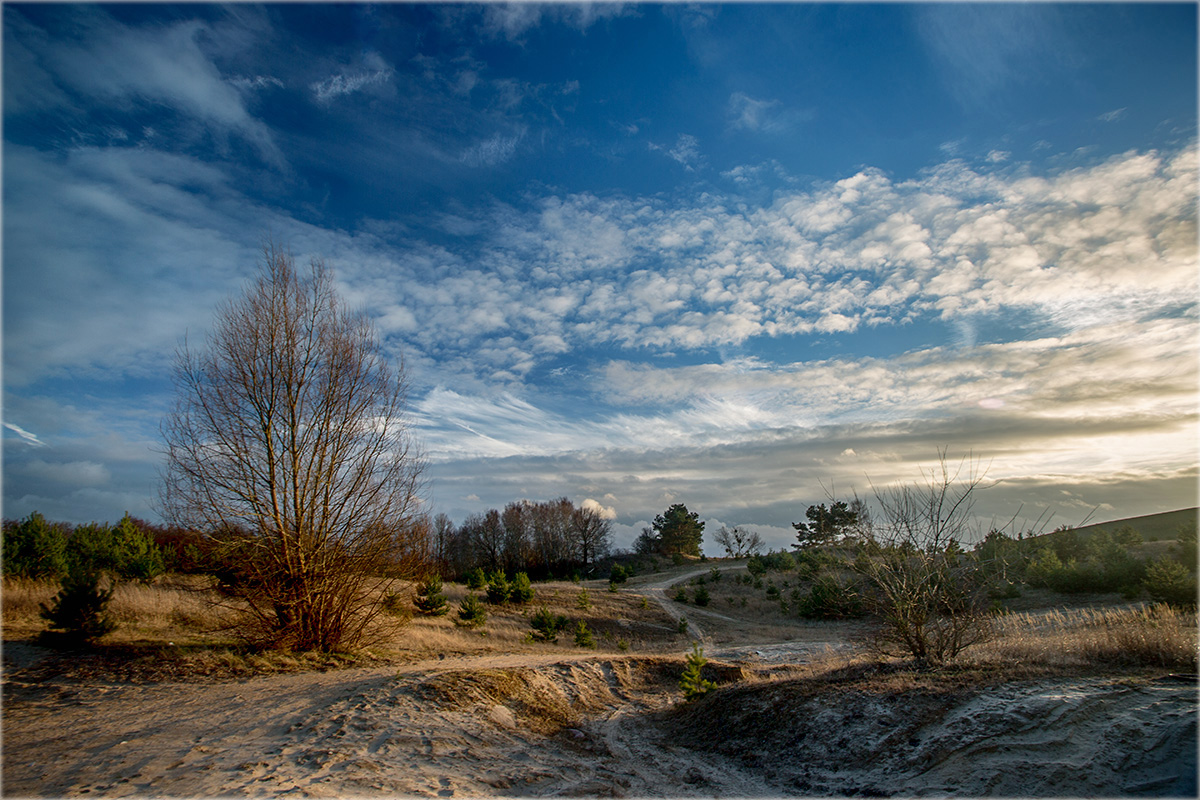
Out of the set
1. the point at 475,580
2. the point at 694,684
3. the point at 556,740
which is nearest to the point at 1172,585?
the point at 694,684

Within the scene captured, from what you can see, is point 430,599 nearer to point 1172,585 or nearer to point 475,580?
point 475,580

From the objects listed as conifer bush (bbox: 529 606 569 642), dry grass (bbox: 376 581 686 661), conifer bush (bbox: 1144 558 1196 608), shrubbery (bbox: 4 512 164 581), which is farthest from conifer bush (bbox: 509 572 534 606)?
conifer bush (bbox: 1144 558 1196 608)

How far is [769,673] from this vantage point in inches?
498

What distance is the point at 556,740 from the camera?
8031mm

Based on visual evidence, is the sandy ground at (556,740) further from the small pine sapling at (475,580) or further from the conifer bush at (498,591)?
the small pine sapling at (475,580)

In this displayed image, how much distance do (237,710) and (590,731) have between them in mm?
5367

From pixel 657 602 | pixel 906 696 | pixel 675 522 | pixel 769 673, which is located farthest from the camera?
pixel 675 522

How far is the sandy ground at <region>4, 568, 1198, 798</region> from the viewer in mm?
5242

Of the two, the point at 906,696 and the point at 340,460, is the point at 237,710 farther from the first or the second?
the point at 906,696

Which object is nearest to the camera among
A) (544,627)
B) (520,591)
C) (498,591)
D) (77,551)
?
(77,551)

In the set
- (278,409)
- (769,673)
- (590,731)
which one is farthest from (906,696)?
(278,409)

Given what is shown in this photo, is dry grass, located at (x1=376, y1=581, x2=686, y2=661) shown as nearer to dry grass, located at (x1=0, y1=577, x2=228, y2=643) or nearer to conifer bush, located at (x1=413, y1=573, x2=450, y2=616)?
conifer bush, located at (x1=413, y1=573, x2=450, y2=616)

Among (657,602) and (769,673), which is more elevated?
(769,673)

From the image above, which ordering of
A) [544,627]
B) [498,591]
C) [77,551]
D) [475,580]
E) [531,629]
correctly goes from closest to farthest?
1. [77,551]
2. [544,627]
3. [531,629]
4. [498,591]
5. [475,580]
